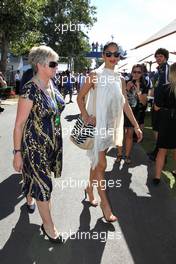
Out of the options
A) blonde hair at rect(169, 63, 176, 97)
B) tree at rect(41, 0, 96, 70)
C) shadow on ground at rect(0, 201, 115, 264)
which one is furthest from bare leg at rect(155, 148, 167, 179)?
tree at rect(41, 0, 96, 70)

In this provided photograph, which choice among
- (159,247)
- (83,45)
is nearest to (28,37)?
(159,247)

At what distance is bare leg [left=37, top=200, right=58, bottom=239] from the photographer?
4.36 meters

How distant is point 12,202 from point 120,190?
1.60 metres

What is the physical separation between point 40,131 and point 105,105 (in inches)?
37.9

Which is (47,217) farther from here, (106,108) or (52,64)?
(52,64)

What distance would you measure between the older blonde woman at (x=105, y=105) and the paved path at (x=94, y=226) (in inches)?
13.1

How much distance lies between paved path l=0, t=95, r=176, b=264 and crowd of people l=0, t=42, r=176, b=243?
0.59 feet

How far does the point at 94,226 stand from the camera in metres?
4.92

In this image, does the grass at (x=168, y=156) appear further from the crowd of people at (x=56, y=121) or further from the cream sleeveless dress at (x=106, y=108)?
the cream sleeveless dress at (x=106, y=108)

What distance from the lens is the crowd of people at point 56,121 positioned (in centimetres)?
414

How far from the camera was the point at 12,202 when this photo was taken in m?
5.62

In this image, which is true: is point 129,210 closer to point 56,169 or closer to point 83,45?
point 56,169

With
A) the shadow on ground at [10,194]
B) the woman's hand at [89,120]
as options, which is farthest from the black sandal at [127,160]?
the woman's hand at [89,120]

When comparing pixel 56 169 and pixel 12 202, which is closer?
pixel 56 169
